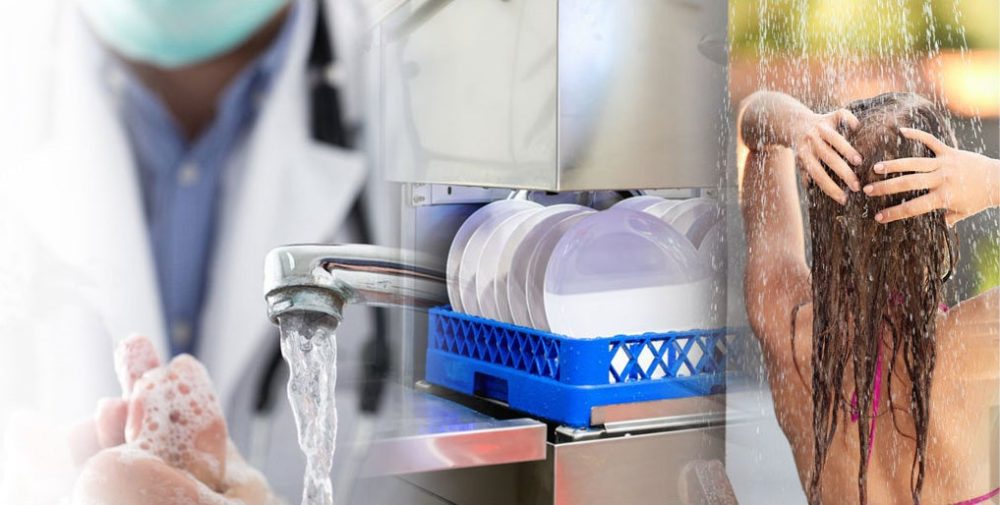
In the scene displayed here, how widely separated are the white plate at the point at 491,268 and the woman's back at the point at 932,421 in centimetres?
37

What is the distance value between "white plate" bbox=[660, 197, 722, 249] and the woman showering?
2.2 inches

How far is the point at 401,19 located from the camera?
58.9 inches

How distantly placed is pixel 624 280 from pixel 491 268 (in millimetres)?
166

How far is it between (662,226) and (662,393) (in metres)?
0.21

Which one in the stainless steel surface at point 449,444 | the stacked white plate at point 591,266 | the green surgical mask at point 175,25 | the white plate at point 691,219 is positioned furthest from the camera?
the white plate at point 691,219

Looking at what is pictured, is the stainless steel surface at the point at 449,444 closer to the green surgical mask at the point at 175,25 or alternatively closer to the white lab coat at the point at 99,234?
the white lab coat at the point at 99,234

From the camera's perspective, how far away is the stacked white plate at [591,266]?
5.01ft

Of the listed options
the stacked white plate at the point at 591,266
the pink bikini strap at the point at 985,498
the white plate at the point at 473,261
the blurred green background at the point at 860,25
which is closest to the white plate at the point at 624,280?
the stacked white plate at the point at 591,266

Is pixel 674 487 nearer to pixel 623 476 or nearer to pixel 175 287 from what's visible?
pixel 623 476

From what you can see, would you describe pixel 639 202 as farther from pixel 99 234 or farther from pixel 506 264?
pixel 99 234

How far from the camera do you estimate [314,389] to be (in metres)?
1.34

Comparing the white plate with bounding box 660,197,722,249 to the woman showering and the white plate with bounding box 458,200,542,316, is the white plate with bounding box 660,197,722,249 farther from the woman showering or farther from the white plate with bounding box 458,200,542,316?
the white plate with bounding box 458,200,542,316

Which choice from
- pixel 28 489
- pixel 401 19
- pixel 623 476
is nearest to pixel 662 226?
pixel 623 476

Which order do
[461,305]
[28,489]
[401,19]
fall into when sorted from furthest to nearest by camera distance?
1. [461,305]
2. [401,19]
3. [28,489]
